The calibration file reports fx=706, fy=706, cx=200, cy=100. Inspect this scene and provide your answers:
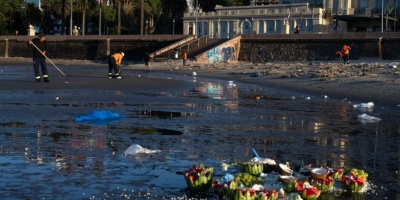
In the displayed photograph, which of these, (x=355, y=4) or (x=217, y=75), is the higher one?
(x=355, y=4)

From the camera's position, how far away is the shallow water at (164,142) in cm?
773

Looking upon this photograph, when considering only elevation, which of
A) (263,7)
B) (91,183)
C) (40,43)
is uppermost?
(263,7)

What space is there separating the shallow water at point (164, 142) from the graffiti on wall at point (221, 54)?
118 ft

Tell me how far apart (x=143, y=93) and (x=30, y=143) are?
12.9 metres

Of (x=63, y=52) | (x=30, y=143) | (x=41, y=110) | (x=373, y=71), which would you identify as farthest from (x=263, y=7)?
(x=30, y=143)

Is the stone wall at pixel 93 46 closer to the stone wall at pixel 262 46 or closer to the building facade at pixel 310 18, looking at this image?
the stone wall at pixel 262 46

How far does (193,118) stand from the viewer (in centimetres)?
1523

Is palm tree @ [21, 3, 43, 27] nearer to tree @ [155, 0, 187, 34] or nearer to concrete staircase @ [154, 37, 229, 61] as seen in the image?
tree @ [155, 0, 187, 34]

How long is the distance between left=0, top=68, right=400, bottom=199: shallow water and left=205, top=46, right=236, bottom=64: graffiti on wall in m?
36.1

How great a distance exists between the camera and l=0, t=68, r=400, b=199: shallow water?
7730mm

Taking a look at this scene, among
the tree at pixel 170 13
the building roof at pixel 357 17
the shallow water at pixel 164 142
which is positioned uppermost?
the tree at pixel 170 13

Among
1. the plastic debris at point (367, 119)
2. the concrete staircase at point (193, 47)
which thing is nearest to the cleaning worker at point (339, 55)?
the concrete staircase at point (193, 47)

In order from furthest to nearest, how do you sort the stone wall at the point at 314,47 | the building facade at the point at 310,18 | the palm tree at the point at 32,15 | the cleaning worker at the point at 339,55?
the palm tree at the point at 32,15 → the building facade at the point at 310,18 → the stone wall at the point at 314,47 → the cleaning worker at the point at 339,55

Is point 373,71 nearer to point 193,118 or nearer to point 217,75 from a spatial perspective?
point 217,75
